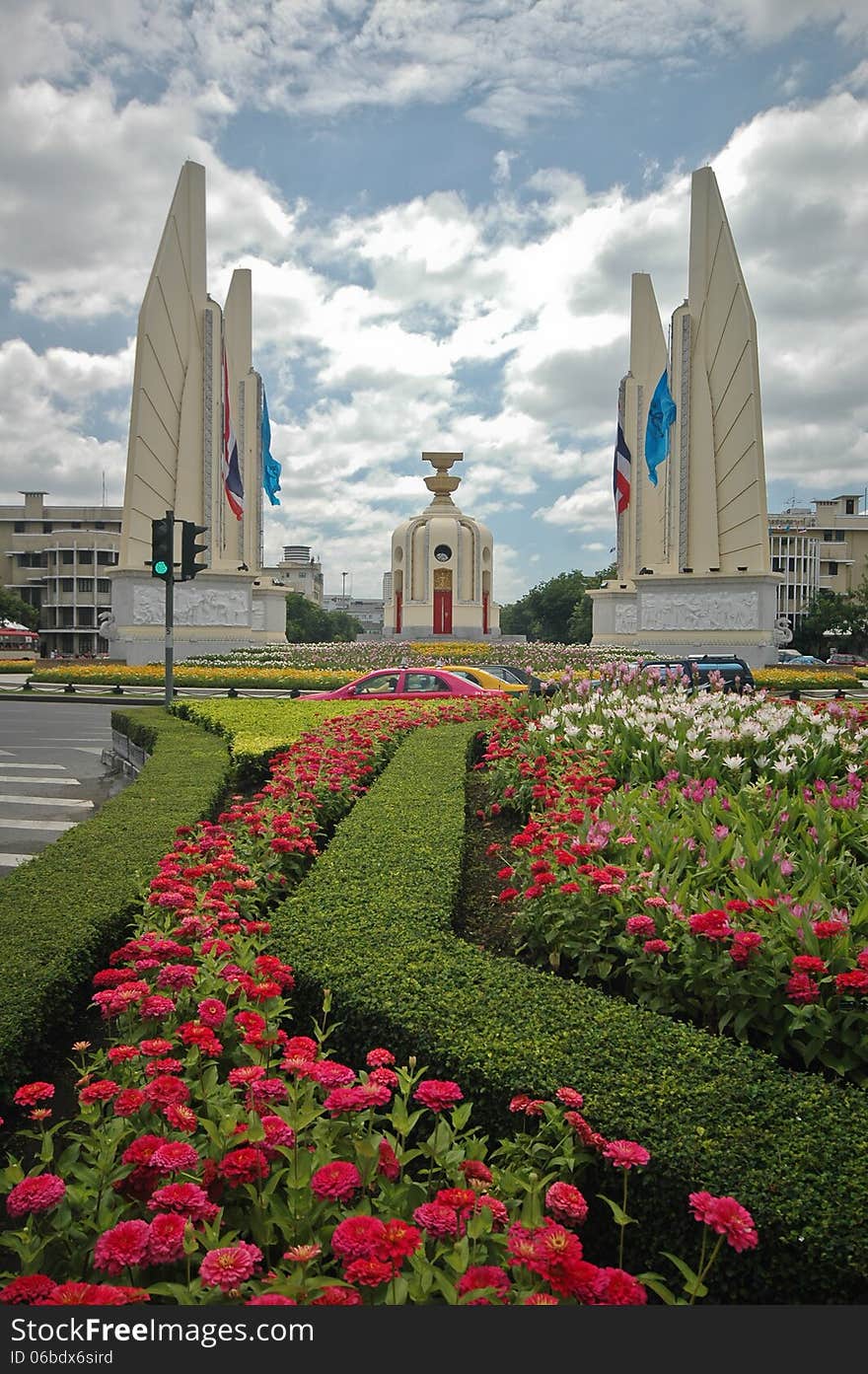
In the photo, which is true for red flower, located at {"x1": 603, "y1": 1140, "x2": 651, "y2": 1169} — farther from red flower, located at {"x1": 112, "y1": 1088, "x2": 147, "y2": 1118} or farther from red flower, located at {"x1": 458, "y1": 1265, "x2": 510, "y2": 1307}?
red flower, located at {"x1": 112, "y1": 1088, "x2": 147, "y2": 1118}

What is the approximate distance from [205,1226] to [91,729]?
1462 cm

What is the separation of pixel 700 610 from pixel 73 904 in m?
29.2

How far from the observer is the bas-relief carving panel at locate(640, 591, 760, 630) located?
30.7 metres

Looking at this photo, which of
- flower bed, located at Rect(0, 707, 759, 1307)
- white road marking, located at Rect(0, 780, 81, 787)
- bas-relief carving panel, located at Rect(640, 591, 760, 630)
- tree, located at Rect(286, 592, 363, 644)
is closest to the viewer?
flower bed, located at Rect(0, 707, 759, 1307)

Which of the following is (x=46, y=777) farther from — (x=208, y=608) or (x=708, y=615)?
(x=708, y=615)

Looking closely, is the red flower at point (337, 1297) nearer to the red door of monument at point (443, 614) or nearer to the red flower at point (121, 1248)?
the red flower at point (121, 1248)

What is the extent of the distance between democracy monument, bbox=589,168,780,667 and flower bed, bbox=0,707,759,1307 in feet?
92.7

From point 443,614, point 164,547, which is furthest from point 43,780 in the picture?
point 443,614

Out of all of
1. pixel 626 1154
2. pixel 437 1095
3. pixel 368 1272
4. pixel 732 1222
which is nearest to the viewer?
pixel 368 1272

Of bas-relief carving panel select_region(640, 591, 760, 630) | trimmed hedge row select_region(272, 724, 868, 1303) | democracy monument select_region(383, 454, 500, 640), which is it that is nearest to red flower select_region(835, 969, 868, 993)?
Answer: trimmed hedge row select_region(272, 724, 868, 1303)

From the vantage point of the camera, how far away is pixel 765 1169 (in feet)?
7.80

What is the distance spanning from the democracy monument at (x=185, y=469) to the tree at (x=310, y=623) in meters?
40.1

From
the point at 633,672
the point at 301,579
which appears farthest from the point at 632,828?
the point at 301,579

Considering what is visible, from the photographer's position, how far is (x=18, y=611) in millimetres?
65250
